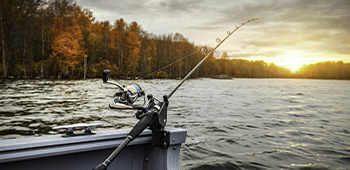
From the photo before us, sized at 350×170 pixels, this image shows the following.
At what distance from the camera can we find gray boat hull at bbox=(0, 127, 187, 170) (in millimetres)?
1958

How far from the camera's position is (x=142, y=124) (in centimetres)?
227

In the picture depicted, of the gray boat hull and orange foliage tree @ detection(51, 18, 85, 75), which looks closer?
the gray boat hull

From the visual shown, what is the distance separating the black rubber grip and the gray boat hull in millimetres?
353

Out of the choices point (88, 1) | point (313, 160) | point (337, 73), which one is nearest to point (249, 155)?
point (313, 160)

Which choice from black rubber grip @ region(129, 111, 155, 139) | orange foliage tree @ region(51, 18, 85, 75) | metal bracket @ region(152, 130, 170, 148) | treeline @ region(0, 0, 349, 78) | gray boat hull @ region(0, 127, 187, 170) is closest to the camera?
gray boat hull @ region(0, 127, 187, 170)

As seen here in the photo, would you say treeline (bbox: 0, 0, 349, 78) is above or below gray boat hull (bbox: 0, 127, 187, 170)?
above

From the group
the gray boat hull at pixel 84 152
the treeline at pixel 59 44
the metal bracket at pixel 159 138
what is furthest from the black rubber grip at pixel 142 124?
the treeline at pixel 59 44

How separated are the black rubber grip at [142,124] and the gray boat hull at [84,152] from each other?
35 centimetres

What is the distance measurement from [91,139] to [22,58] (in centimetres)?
3896

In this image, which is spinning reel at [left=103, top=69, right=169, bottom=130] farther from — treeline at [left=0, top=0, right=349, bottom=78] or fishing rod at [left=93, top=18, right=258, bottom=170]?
treeline at [left=0, top=0, right=349, bottom=78]

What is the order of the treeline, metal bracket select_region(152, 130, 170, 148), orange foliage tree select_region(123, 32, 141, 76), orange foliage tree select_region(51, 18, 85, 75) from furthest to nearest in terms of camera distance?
orange foliage tree select_region(123, 32, 141, 76) → orange foliage tree select_region(51, 18, 85, 75) → the treeline → metal bracket select_region(152, 130, 170, 148)

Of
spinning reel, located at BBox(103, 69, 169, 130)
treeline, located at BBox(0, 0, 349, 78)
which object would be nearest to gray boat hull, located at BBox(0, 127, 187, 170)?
spinning reel, located at BBox(103, 69, 169, 130)

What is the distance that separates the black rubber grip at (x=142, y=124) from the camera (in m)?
2.19

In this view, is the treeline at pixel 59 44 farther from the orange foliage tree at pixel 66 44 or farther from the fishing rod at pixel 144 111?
the fishing rod at pixel 144 111
